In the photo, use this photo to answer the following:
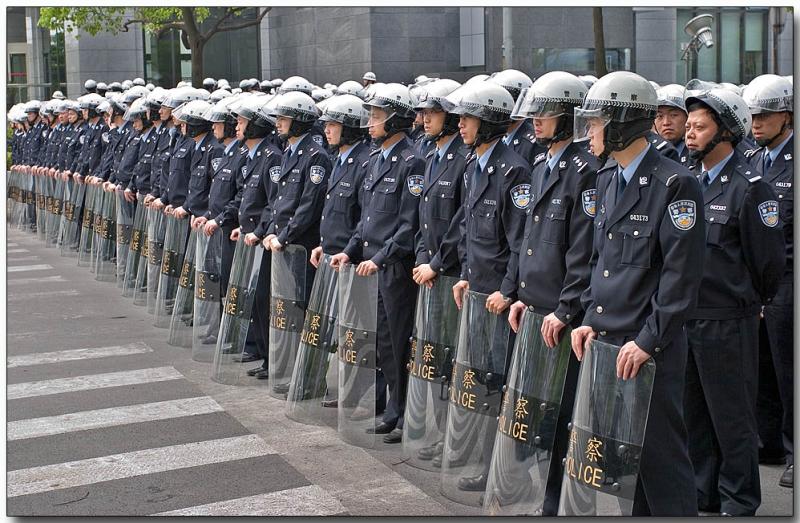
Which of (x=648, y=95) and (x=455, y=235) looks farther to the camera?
(x=455, y=235)

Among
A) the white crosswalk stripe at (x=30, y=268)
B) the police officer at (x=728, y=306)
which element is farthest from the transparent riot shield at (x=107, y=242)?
the police officer at (x=728, y=306)

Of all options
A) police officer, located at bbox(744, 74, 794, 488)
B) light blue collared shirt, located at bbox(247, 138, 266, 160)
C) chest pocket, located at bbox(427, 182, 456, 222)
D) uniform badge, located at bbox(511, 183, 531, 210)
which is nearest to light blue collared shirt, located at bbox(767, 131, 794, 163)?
police officer, located at bbox(744, 74, 794, 488)

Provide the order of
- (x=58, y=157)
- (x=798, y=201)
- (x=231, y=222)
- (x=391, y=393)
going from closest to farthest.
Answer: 1. (x=798, y=201)
2. (x=391, y=393)
3. (x=231, y=222)
4. (x=58, y=157)

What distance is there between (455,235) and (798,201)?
191 cm

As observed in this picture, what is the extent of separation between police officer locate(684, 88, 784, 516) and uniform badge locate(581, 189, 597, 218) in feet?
2.29

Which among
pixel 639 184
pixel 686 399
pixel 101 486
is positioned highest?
pixel 639 184

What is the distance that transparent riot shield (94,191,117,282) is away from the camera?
14305mm

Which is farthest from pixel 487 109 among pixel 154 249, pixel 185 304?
pixel 154 249

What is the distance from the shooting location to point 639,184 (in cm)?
491

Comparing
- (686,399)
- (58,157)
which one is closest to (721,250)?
A: (686,399)

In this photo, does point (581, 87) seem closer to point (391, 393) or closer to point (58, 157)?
point (391, 393)

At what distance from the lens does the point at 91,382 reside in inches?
355

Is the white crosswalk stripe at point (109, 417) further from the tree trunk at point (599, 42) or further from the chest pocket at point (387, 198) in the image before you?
the tree trunk at point (599, 42)

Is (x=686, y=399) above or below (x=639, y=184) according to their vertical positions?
below
